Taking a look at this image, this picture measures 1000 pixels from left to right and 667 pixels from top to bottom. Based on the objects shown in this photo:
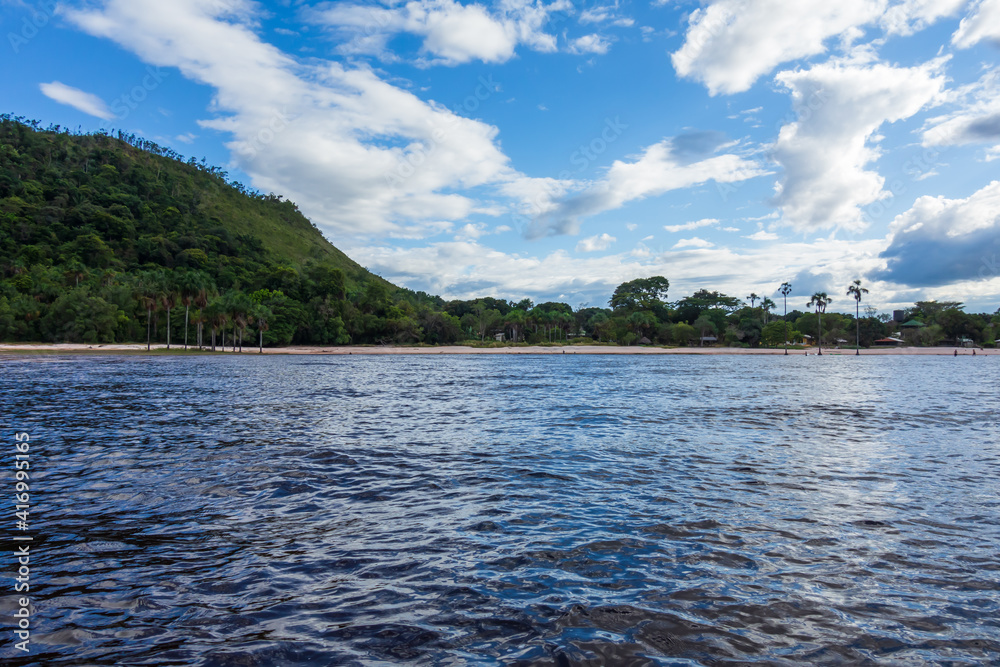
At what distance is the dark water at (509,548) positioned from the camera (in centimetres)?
563

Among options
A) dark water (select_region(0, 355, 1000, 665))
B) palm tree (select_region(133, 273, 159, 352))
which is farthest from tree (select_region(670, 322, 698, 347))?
dark water (select_region(0, 355, 1000, 665))

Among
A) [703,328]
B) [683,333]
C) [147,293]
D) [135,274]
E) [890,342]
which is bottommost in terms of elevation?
[890,342]

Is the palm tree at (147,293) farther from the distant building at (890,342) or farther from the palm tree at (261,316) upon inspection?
the distant building at (890,342)

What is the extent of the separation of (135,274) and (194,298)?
4110 cm

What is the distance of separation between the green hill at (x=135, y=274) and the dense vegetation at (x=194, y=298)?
0.33m

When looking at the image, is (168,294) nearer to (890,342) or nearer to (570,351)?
(570,351)

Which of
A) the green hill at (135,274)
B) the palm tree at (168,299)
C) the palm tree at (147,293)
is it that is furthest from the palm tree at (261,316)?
the palm tree at (147,293)

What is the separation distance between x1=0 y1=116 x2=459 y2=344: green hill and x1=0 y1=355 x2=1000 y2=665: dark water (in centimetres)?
10843

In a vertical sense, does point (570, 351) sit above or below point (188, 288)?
below

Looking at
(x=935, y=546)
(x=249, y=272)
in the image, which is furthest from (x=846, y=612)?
(x=249, y=272)

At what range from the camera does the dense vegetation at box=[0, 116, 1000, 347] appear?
4311 inches

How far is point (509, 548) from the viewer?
8.36 metres

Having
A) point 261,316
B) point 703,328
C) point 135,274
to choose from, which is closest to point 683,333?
point 703,328

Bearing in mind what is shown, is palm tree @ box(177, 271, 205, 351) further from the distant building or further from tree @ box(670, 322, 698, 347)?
the distant building
